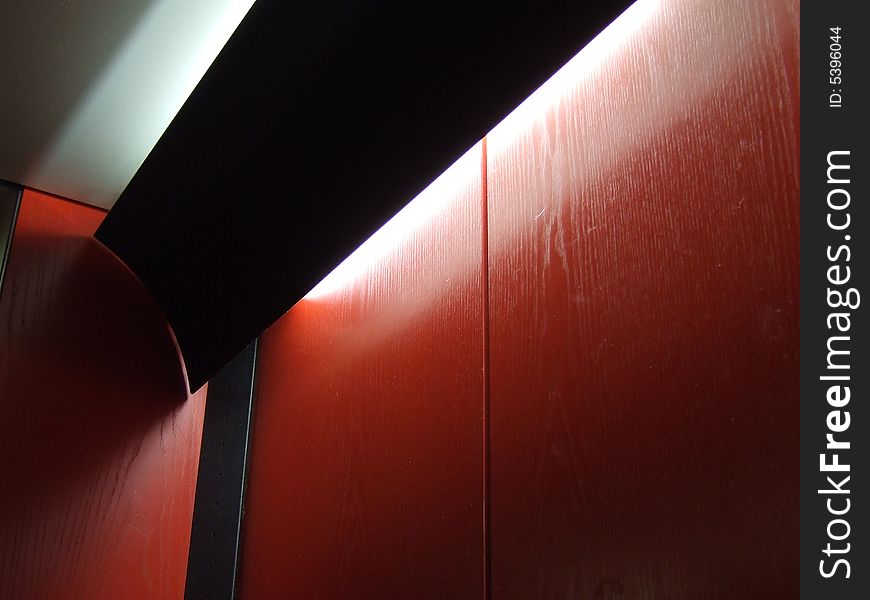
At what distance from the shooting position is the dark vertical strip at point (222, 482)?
214 cm

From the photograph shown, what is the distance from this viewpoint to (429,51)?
110cm

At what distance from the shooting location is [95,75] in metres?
1.66

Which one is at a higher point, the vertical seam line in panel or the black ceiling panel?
the black ceiling panel

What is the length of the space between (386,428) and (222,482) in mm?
846

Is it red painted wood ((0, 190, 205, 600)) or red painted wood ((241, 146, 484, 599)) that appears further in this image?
red painted wood ((0, 190, 205, 600))

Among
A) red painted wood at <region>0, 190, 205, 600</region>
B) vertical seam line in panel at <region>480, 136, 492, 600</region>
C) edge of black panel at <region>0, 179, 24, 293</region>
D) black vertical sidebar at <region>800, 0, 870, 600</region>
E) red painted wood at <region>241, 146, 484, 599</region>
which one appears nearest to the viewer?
black vertical sidebar at <region>800, 0, 870, 600</region>

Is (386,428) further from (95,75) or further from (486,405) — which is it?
(95,75)

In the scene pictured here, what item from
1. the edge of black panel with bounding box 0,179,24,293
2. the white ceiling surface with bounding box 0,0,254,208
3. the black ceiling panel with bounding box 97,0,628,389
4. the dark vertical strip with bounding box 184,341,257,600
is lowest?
the dark vertical strip with bounding box 184,341,257,600

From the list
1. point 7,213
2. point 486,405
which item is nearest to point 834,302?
point 486,405

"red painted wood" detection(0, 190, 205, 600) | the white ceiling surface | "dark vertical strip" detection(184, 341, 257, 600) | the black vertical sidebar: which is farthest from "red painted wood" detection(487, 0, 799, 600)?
"red painted wood" detection(0, 190, 205, 600)

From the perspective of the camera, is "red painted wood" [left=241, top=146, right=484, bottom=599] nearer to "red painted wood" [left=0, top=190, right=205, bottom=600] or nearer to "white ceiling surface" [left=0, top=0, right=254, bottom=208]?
"red painted wood" [left=0, top=190, right=205, bottom=600]

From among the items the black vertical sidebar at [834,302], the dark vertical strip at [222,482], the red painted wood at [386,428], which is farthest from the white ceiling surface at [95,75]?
the black vertical sidebar at [834,302]

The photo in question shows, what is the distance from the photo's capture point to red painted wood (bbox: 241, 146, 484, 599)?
4.61 ft

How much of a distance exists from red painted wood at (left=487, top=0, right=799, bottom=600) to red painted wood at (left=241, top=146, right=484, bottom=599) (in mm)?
109
